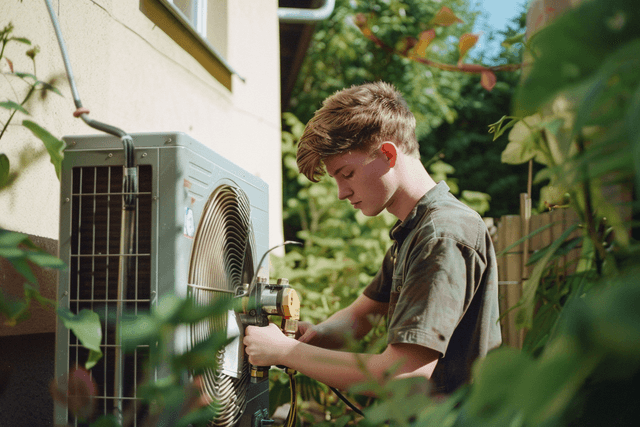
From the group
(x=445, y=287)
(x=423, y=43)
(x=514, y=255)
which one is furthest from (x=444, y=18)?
(x=514, y=255)

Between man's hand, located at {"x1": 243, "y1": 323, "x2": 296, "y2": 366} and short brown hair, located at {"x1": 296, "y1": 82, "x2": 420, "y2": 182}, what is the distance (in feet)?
1.95

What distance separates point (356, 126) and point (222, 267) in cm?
60

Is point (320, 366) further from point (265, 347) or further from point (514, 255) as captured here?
point (514, 255)

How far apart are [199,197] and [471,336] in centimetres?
81

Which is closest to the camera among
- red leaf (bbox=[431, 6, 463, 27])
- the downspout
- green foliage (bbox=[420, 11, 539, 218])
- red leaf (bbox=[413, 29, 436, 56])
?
red leaf (bbox=[431, 6, 463, 27])

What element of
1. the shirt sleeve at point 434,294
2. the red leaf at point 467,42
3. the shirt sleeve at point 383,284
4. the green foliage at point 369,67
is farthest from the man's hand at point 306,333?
the green foliage at point 369,67

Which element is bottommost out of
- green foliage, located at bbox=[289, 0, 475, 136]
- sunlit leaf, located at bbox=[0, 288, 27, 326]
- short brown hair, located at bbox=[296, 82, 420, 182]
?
sunlit leaf, located at bbox=[0, 288, 27, 326]

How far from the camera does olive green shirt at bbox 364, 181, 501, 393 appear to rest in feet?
4.16

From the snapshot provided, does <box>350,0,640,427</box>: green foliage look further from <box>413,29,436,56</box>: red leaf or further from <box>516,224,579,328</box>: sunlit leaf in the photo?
<box>413,29,436,56</box>: red leaf

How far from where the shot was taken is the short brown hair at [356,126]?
5.52 ft

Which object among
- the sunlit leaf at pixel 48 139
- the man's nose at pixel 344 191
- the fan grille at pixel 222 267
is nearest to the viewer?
the sunlit leaf at pixel 48 139

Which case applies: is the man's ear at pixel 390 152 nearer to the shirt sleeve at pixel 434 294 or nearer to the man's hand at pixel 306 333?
the shirt sleeve at pixel 434 294

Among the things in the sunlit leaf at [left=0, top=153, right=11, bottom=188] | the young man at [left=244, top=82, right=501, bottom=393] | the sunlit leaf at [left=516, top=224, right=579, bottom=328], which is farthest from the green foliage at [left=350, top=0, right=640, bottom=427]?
the sunlit leaf at [left=0, top=153, right=11, bottom=188]

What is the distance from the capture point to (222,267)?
1.41 m
